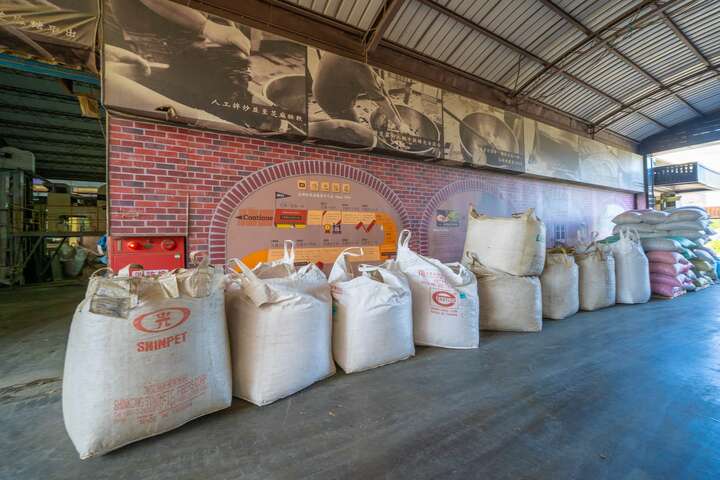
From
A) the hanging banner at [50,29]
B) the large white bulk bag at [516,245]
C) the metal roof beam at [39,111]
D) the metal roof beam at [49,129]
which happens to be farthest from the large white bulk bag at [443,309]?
the metal roof beam at [49,129]

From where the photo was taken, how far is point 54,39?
6.73 ft

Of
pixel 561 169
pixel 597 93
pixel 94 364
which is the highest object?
pixel 597 93

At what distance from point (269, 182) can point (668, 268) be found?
5670 mm

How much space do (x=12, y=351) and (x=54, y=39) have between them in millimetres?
2529

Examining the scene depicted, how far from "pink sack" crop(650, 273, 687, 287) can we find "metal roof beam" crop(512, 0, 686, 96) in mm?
3465

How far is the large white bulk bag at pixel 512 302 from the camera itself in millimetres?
2654

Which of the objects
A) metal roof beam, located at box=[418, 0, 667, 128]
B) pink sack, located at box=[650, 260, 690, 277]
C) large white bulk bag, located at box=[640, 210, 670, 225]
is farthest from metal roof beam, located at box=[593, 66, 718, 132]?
pink sack, located at box=[650, 260, 690, 277]

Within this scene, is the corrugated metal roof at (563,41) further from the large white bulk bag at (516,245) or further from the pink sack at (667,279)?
the pink sack at (667,279)

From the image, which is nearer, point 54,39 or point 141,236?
point 54,39

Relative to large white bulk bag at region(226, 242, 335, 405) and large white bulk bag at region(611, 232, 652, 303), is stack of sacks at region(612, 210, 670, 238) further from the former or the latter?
large white bulk bag at region(226, 242, 335, 405)

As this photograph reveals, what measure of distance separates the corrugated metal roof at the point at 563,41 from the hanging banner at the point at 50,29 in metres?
1.81

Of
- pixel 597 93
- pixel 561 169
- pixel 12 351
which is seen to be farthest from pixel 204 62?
pixel 597 93

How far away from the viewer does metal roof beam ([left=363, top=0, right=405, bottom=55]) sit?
299cm

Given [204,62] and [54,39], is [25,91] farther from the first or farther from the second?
[204,62]
